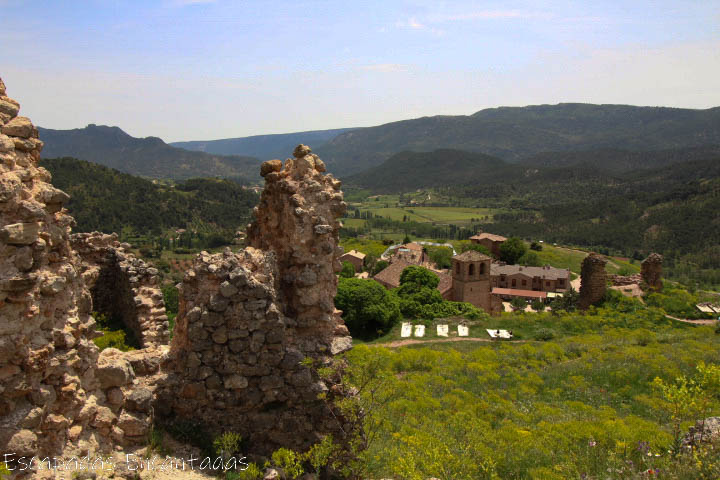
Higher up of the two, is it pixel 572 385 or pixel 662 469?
pixel 662 469

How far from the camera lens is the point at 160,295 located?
40.3ft

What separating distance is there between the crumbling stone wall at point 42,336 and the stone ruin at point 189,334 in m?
0.01

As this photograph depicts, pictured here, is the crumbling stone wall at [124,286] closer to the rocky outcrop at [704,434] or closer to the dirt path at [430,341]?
the rocky outcrop at [704,434]

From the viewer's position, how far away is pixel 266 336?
680 cm

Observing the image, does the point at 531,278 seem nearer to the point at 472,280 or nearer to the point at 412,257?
the point at 412,257

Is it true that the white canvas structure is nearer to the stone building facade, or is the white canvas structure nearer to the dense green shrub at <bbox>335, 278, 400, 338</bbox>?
the dense green shrub at <bbox>335, 278, 400, 338</bbox>

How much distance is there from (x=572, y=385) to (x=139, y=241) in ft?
227

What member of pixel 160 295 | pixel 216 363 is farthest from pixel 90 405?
pixel 160 295

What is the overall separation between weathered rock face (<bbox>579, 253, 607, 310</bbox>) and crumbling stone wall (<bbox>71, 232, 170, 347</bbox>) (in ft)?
96.9

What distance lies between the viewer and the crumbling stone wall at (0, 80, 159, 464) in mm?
4617

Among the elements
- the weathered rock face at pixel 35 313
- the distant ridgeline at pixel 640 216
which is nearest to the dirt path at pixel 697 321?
the distant ridgeline at pixel 640 216

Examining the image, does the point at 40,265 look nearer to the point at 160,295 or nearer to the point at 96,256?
the point at 160,295

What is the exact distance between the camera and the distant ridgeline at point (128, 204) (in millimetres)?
69688

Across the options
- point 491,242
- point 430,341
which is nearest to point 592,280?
point 430,341
